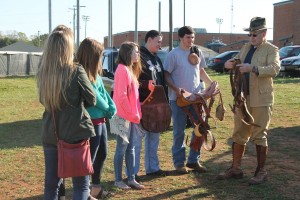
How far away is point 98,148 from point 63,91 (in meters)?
1.38

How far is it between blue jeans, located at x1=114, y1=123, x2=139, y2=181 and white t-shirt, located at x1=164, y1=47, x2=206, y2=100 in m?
0.90

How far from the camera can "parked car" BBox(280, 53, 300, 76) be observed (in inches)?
934

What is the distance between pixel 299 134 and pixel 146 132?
432cm

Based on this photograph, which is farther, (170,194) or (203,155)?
(203,155)

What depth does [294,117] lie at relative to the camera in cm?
1116

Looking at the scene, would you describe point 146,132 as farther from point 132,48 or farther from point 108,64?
point 108,64

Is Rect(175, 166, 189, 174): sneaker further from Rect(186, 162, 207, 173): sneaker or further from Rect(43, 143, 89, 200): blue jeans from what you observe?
Rect(43, 143, 89, 200): blue jeans

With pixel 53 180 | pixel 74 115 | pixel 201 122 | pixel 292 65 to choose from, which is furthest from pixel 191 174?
pixel 292 65

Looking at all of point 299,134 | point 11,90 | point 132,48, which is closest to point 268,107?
point 132,48

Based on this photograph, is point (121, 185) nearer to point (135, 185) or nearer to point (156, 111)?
point (135, 185)

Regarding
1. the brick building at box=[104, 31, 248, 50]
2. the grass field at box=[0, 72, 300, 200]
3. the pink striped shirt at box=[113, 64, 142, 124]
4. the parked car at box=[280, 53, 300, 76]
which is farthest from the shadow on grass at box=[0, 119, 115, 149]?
the brick building at box=[104, 31, 248, 50]

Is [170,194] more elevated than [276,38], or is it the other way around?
[276,38]

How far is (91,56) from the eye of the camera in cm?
452

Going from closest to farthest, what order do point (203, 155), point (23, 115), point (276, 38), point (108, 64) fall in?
1. point (203, 155)
2. point (108, 64)
3. point (23, 115)
4. point (276, 38)
